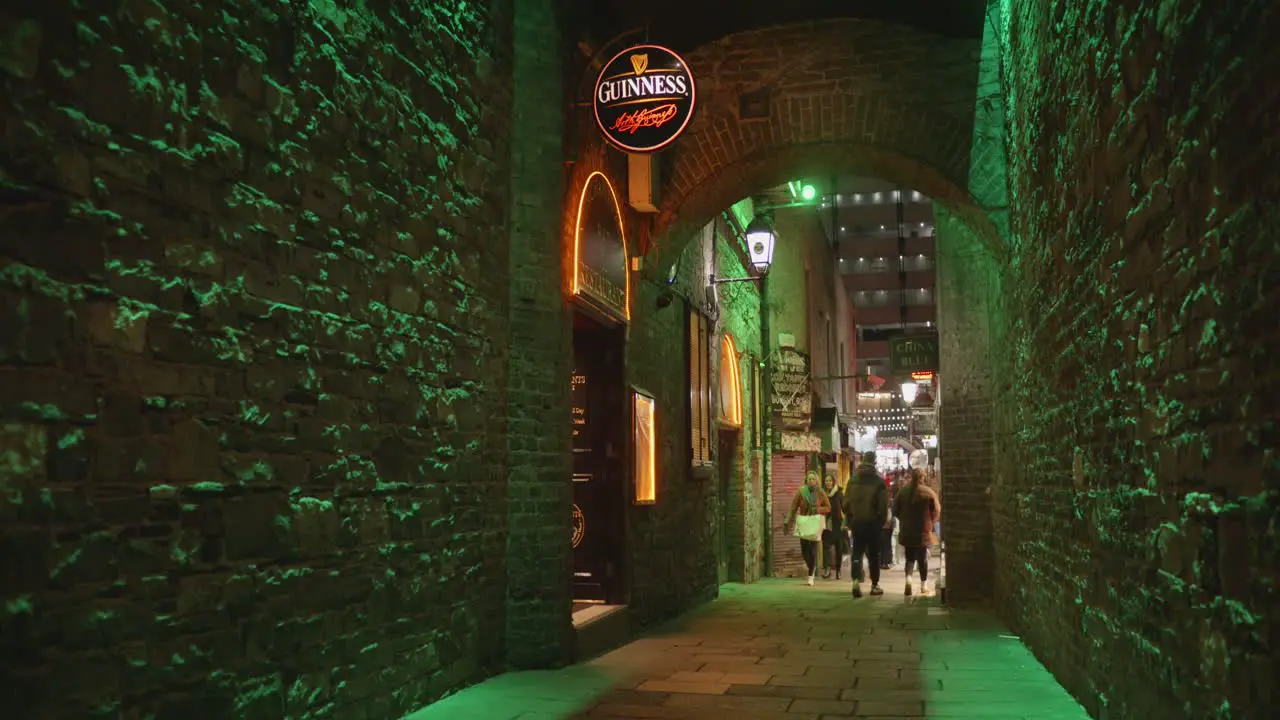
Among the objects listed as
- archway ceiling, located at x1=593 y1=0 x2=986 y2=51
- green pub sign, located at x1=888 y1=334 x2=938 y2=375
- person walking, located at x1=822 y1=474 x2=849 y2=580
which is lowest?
person walking, located at x1=822 y1=474 x2=849 y2=580

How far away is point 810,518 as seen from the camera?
14.5m

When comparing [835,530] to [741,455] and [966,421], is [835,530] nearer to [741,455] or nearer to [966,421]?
[741,455]

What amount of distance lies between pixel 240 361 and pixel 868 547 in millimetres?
9743

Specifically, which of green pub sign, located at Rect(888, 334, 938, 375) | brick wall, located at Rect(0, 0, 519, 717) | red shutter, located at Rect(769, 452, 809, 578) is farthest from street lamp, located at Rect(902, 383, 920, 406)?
brick wall, located at Rect(0, 0, 519, 717)

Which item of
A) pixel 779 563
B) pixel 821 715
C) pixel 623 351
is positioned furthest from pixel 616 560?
pixel 779 563

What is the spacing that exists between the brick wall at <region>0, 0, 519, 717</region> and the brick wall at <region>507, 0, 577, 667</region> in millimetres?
436

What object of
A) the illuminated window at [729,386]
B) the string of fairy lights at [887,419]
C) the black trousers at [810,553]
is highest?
the string of fairy lights at [887,419]

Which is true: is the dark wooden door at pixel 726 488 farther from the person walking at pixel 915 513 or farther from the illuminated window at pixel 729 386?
the person walking at pixel 915 513

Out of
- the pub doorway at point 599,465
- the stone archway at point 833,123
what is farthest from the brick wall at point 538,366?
the stone archway at point 833,123

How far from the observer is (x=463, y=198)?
616 cm

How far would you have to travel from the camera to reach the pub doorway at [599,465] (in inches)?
334

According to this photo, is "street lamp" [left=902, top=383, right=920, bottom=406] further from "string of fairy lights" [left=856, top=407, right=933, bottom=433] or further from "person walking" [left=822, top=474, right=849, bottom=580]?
"string of fairy lights" [left=856, top=407, right=933, bottom=433]

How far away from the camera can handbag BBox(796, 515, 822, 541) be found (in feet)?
47.3

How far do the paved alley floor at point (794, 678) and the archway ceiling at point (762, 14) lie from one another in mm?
5350
